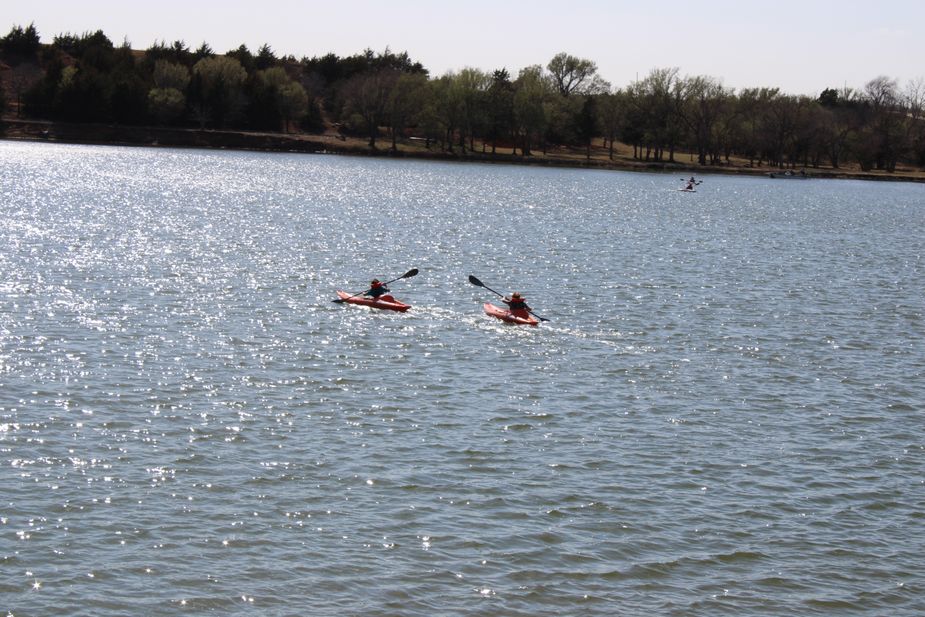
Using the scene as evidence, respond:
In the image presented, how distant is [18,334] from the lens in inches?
1143

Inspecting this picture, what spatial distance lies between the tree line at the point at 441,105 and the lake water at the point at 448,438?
93.7 metres

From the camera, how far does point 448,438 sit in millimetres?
21828

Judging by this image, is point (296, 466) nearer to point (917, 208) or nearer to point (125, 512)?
point (125, 512)

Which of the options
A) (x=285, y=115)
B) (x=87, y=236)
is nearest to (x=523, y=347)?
(x=87, y=236)

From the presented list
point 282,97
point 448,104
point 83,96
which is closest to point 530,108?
point 448,104

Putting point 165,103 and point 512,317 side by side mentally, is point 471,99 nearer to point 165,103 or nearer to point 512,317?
point 165,103

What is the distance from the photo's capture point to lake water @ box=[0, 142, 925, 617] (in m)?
15.8

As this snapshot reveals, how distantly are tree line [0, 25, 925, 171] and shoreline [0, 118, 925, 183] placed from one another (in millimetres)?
1861

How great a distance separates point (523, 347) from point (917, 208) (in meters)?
85.5

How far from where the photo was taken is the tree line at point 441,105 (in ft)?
459

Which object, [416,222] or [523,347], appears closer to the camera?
[523,347]

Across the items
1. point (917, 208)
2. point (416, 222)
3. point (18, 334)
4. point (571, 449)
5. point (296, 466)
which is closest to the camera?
point (296, 466)

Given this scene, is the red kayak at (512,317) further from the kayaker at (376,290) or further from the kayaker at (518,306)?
the kayaker at (376,290)

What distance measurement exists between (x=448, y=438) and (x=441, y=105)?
122 m
